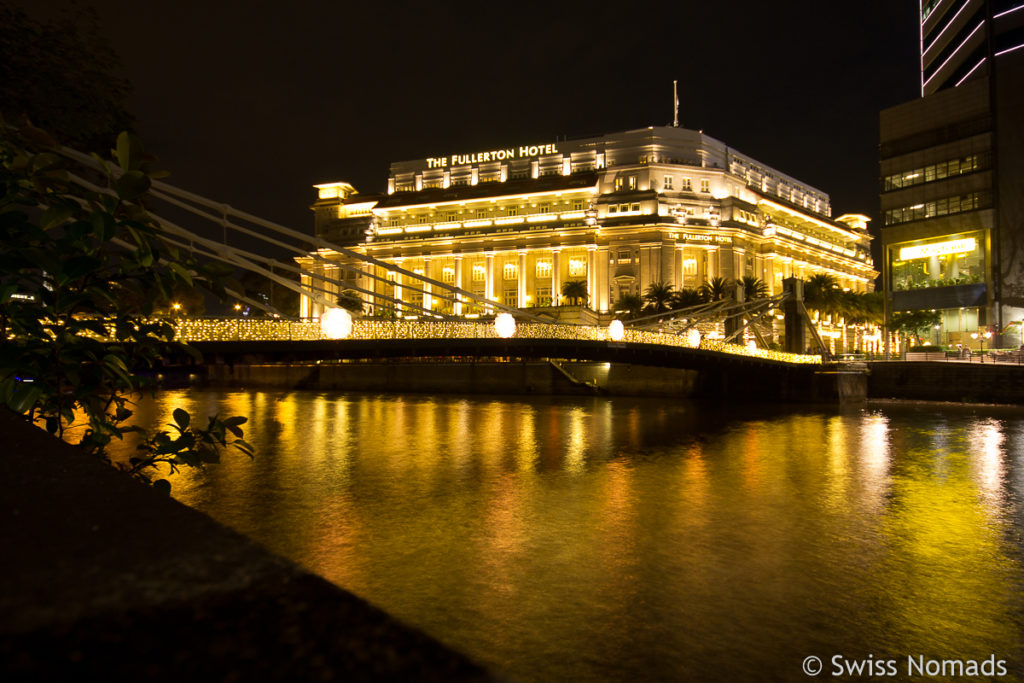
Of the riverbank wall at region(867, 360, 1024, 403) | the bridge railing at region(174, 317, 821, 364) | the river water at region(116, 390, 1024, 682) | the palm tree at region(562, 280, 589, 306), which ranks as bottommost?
the river water at region(116, 390, 1024, 682)

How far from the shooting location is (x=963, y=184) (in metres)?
55.5

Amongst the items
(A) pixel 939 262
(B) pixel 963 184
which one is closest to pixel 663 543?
(B) pixel 963 184

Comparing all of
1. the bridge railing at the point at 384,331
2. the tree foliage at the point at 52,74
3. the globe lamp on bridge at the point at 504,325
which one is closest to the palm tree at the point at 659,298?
the bridge railing at the point at 384,331

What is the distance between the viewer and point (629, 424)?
3084cm

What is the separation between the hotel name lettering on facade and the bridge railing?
6647 centimetres

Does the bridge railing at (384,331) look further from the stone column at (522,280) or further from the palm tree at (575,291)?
the stone column at (522,280)

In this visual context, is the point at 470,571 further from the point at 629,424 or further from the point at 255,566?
the point at 629,424

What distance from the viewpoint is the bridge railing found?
2811 centimetres

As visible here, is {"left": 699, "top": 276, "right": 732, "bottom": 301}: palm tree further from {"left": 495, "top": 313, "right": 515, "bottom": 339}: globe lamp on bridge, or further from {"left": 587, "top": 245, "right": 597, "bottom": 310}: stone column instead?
{"left": 495, "top": 313, "right": 515, "bottom": 339}: globe lamp on bridge

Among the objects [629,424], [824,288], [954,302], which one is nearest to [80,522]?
[629,424]

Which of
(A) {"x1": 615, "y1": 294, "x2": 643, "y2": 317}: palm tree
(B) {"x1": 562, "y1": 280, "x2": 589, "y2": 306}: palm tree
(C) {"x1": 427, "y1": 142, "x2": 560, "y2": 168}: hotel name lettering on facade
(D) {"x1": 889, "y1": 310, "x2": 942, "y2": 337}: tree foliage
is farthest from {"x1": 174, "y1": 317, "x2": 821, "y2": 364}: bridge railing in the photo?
(C) {"x1": 427, "y1": 142, "x2": 560, "y2": 168}: hotel name lettering on facade

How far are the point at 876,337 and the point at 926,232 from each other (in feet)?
157

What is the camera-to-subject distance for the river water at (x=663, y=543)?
269 inches

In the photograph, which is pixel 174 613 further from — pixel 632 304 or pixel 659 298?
pixel 632 304
